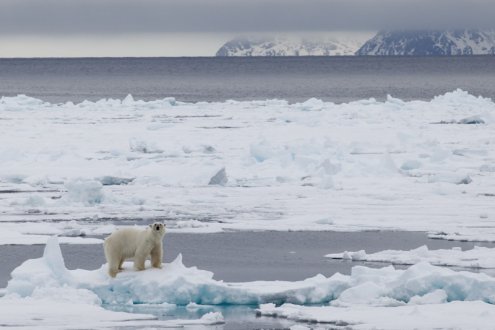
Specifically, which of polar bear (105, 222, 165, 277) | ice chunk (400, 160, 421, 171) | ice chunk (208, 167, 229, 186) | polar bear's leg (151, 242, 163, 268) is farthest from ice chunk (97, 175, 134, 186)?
polar bear's leg (151, 242, 163, 268)

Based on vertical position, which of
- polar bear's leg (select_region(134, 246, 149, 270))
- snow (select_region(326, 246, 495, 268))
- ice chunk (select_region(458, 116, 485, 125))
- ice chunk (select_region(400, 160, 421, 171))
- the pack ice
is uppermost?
ice chunk (select_region(458, 116, 485, 125))

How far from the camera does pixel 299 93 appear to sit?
80812mm

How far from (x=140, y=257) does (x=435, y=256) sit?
13.0ft

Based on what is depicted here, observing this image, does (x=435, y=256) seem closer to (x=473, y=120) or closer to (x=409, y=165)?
(x=409, y=165)

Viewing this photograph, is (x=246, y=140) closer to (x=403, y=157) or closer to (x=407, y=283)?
(x=403, y=157)

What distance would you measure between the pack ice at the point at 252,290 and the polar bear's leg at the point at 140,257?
11cm

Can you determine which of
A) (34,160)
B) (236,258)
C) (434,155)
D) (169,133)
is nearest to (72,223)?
(236,258)

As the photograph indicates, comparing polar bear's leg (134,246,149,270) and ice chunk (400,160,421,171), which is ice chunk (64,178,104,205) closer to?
polar bear's leg (134,246,149,270)

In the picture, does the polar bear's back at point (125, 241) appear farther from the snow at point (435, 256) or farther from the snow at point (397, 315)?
the snow at point (435, 256)

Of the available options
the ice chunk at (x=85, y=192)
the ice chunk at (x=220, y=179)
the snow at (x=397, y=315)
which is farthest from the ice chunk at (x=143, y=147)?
the snow at (x=397, y=315)

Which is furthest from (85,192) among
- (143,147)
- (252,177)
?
(143,147)

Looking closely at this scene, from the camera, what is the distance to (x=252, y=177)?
22.3 metres

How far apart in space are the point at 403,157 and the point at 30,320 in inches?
676

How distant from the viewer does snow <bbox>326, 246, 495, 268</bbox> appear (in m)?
12.8
